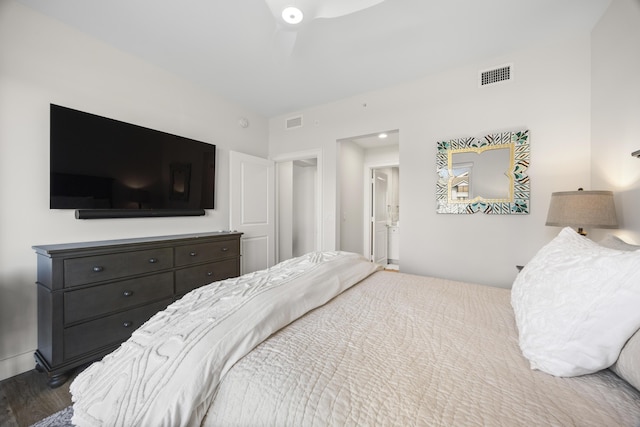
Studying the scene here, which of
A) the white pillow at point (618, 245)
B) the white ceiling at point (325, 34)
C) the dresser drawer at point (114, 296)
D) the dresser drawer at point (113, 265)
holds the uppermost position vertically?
the white ceiling at point (325, 34)

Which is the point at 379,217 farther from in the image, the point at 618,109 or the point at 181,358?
the point at 181,358

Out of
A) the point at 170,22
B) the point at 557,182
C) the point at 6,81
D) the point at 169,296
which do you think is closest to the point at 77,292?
the point at 169,296

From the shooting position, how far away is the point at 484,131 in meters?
2.49

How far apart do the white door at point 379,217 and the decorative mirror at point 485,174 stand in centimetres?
240

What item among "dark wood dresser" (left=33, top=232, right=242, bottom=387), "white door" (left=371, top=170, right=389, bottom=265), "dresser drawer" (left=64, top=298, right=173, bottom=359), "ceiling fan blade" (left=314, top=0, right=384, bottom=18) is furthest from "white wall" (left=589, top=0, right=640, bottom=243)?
"dresser drawer" (left=64, top=298, right=173, bottom=359)

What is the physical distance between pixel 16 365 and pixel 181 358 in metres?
2.21

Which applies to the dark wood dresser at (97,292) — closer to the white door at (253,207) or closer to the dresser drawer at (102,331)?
the dresser drawer at (102,331)

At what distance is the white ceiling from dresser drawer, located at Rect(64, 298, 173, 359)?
242 cm

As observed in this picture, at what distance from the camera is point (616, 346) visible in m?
0.66

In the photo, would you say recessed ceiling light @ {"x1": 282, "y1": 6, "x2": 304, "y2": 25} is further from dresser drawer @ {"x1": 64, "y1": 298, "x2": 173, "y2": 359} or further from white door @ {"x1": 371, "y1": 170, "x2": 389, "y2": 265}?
white door @ {"x1": 371, "y1": 170, "x2": 389, "y2": 265}

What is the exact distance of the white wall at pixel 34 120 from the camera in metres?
1.76

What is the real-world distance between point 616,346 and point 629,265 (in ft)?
0.74

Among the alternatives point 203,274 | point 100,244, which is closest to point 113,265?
point 100,244

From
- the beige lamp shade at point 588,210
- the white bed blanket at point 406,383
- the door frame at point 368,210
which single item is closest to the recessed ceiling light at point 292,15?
the white bed blanket at point 406,383
